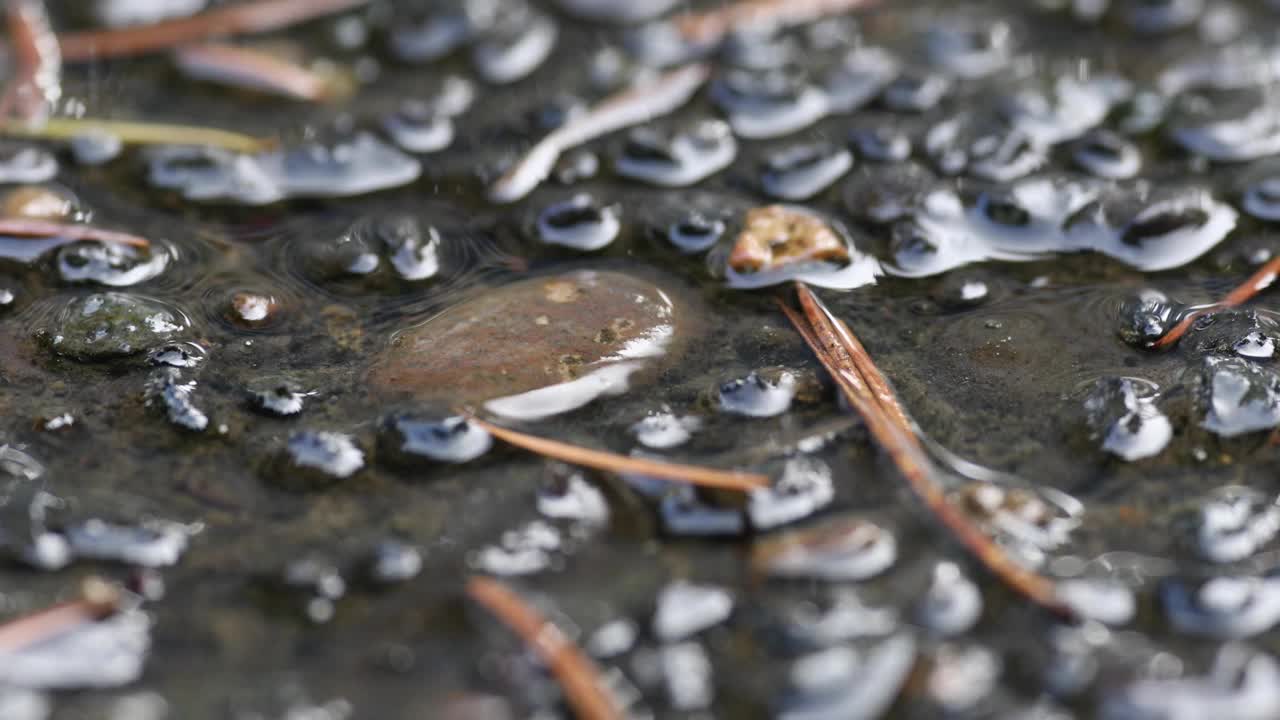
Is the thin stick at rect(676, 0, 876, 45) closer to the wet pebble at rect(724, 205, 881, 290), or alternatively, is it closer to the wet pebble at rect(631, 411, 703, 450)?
the wet pebble at rect(724, 205, 881, 290)

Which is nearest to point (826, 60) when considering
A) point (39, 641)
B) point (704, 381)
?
point (704, 381)

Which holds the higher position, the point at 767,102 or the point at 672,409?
the point at 767,102

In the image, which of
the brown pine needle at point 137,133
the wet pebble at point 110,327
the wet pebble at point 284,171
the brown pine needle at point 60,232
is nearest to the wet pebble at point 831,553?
the wet pebble at point 110,327

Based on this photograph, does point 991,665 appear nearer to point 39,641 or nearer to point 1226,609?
point 1226,609

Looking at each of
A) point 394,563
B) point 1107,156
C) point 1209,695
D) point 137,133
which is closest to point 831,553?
point 1209,695

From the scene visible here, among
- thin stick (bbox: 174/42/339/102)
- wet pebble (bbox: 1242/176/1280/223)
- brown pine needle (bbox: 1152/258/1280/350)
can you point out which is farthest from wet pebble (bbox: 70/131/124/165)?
wet pebble (bbox: 1242/176/1280/223)

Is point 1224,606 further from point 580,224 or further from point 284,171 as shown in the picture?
point 284,171
